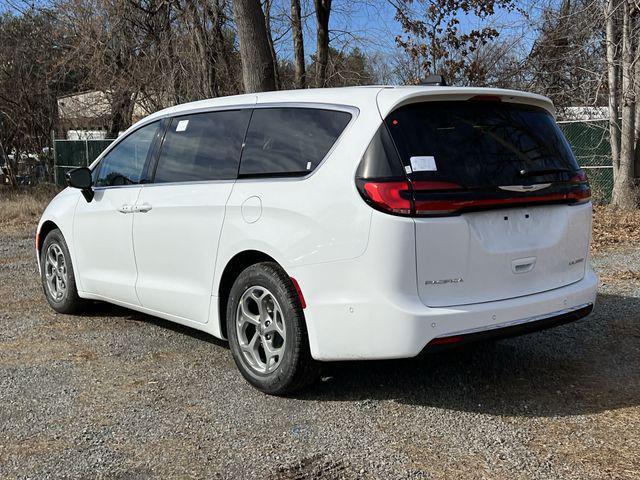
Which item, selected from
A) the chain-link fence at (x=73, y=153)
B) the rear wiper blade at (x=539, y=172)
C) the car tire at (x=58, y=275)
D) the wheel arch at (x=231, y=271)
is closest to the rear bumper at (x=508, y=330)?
the rear wiper blade at (x=539, y=172)

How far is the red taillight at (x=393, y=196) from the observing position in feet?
12.0

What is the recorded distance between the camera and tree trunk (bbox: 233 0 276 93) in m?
11.2

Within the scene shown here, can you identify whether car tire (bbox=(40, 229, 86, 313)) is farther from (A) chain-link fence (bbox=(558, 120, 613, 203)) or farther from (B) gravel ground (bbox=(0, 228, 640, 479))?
(A) chain-link fence (bbox=(558, 120, 613, 203))

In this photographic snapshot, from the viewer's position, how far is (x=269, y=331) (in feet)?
14.0

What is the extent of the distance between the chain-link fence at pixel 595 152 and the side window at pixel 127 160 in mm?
10818

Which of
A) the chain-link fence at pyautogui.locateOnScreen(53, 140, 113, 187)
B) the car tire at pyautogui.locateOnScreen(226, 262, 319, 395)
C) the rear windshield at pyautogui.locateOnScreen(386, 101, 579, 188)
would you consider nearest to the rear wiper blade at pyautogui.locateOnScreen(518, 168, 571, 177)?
the rear windshield at pyautogui.locateOnScreen(386, 101, 579, 188)

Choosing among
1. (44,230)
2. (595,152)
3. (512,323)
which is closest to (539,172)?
(512,323)

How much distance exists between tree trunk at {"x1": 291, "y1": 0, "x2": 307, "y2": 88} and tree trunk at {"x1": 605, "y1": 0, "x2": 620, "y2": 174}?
6482 millimetres

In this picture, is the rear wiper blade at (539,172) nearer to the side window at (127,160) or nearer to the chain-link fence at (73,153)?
the side window at (127,160)

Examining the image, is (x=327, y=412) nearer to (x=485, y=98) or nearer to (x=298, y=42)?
(x=485, y=98)

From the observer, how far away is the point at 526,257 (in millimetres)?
3977

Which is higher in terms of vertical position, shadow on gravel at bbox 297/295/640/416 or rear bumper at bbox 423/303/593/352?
rear bumper at bbox 423/303/593/352

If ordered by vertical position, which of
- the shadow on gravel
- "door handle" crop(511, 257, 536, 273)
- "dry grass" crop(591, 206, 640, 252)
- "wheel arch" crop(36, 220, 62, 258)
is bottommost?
the shadow on gravel

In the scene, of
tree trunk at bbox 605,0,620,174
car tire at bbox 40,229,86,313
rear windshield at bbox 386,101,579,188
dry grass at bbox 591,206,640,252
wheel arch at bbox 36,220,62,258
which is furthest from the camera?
tree trunk at bbox 605,0,620,174
